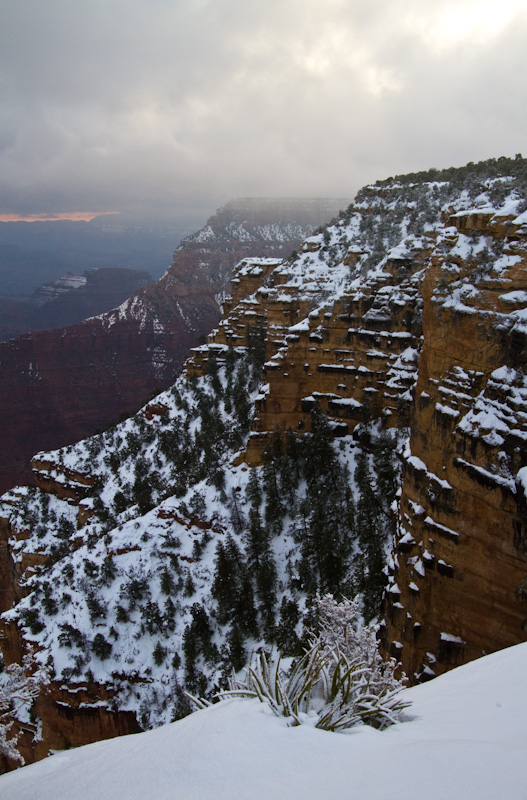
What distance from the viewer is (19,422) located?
384ft

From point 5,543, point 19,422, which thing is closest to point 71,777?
point 5,543

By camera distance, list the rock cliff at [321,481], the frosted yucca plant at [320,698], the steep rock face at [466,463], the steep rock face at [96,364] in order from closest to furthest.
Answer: the frosted yucca plant at [320,698], the steep rock face at [466,463], the rock cliff at [321,481], the steep rock face at [96,364]

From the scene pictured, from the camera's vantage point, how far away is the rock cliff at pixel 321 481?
48.2 feet

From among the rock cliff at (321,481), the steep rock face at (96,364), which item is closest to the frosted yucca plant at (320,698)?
the rock cliff at (321,481)

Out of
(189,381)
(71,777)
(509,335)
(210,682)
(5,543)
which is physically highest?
(509,335)

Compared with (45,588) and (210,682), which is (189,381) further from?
(210,682)

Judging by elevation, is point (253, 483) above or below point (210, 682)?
above

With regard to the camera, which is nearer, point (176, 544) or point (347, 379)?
point (176, 544)

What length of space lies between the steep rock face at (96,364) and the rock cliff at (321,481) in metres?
58.0

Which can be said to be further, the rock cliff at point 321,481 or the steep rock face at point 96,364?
the steep rock face at point 96,364

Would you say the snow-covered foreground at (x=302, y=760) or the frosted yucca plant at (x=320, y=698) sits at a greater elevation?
the snow-covered foreground at (x=302, y=760)

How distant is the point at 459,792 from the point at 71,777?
352 centimetres

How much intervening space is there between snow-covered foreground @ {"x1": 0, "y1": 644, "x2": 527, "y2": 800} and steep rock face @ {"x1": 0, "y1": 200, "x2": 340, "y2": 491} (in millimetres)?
102891

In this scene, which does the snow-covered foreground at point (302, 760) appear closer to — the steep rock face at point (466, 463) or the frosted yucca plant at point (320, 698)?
the frosted yucca plant at point (320, 698)
